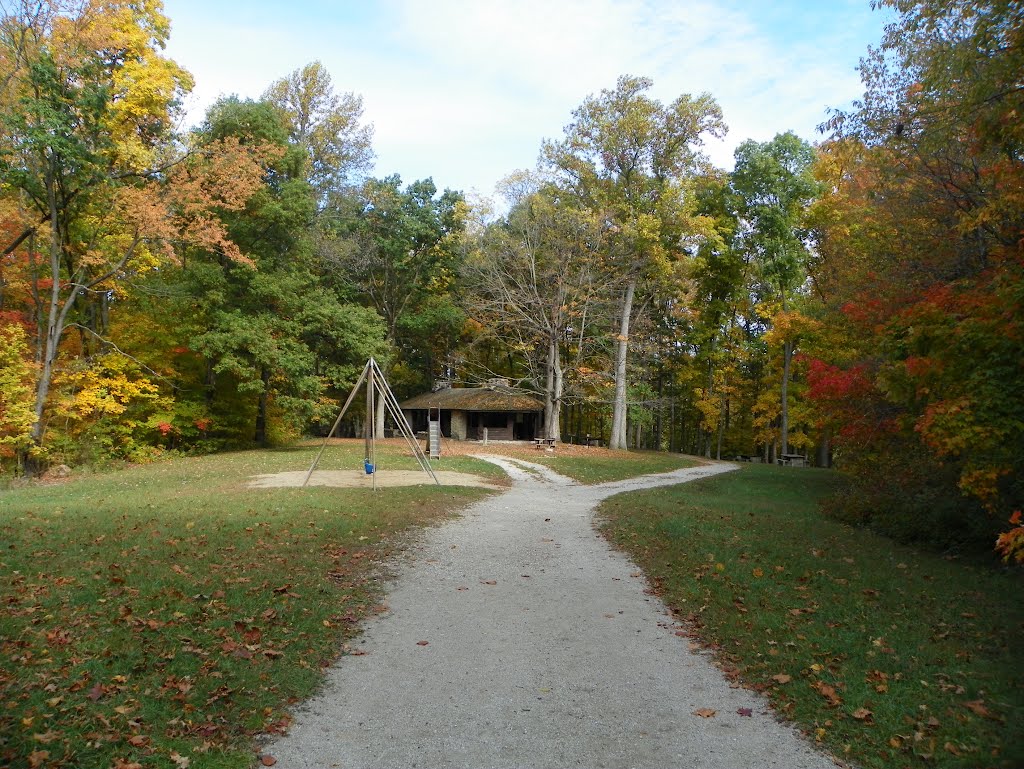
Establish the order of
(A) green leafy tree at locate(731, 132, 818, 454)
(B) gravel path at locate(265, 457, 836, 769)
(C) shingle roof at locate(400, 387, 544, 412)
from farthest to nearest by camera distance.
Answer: (C) shingle roof at locate(400, 387, 544, 412)
(A) green leafy tree at locate(731, 132, 818, 454)
(B) gravel path at locate(265, 457, 836, 769)

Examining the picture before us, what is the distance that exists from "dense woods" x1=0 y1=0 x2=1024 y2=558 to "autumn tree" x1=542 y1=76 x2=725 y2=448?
0.16 m

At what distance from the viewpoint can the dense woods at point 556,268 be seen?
384 inches

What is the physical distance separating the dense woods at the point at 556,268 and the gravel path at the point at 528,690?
3.13 meters

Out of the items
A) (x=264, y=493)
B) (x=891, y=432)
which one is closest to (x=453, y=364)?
(x=264, y=493)

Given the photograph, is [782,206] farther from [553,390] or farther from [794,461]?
[553,390]

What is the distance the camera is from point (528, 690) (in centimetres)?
521

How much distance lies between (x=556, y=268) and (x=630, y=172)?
21.0ft

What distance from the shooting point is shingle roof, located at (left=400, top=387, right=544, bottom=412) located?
3703 centimetres

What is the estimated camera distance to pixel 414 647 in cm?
613

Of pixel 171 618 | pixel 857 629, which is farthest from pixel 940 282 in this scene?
pixel 171 618

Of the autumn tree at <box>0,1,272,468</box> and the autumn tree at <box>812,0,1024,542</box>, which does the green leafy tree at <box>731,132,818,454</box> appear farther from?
the autumn tree at <box>0,1,272,468</box>

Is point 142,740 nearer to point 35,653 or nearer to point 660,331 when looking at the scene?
point 35,653

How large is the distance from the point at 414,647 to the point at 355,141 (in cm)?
4141

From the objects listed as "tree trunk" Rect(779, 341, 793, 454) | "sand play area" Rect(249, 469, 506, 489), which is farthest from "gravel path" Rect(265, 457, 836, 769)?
"tree trunk" Rect(779, 341, 793, 454)
